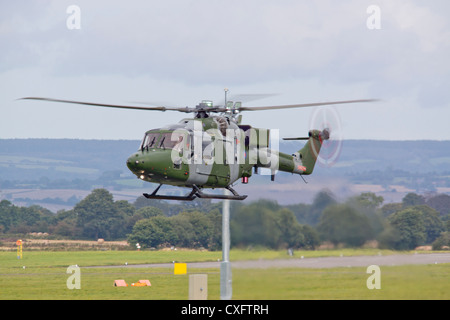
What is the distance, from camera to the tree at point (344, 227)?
118 feet

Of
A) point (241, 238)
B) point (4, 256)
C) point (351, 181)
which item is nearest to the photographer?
point (241, 238)

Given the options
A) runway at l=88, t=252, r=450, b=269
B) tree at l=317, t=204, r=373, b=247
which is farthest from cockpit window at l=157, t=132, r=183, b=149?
tree at l=317, t=204, r=373, b=247

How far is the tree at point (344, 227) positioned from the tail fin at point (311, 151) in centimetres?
526

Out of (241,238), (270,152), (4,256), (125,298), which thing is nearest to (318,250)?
(241,238)

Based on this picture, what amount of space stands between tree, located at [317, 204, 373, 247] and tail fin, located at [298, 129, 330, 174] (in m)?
5.26

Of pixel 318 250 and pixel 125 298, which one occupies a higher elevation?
pixel 318 250

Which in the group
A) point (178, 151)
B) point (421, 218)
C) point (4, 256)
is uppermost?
point (178, 151)

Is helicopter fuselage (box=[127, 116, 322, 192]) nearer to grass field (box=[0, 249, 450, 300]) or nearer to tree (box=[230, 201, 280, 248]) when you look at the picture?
tree (box=[230, 201, 280, 248])

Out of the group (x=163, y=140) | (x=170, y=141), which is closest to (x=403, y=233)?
(x=170, y=141)

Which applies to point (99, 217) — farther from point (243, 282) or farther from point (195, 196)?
point (243, 282)

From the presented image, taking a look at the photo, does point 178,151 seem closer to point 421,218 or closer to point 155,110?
point 155,110

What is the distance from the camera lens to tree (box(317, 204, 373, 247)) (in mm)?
36094

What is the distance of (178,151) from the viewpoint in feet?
114

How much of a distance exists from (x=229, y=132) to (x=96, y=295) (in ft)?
53.1
